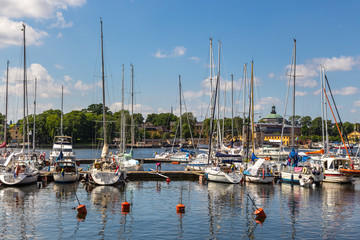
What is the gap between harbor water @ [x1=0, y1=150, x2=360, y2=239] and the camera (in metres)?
25.1

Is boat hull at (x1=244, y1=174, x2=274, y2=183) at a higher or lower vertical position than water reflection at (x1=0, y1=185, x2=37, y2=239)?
higher

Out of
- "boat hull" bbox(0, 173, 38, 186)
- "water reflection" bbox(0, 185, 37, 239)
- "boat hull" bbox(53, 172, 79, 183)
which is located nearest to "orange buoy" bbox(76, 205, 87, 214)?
"water reflection" bbox(0, 185, 37, 239)

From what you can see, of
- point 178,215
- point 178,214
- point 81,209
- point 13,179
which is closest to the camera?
point 81,209

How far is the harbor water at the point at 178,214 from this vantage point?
988 inches

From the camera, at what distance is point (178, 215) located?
30266 mm

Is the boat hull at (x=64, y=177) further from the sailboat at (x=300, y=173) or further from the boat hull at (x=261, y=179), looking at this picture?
the sailboat at (x=300, y=173)

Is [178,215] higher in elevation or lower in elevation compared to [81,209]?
lower

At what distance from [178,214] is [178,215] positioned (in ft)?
1.08

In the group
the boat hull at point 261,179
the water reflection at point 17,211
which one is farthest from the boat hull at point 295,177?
the water reflection at point 17,211

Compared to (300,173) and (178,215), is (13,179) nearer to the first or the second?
(178,215)

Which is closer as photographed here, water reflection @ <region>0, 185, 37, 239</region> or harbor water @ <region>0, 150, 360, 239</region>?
water reflection @ <region>0, 185, 37, 239</region>

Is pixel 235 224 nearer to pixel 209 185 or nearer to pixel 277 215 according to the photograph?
pixel 277 215

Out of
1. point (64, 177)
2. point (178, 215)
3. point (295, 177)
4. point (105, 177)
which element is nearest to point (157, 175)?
point (105, 177)

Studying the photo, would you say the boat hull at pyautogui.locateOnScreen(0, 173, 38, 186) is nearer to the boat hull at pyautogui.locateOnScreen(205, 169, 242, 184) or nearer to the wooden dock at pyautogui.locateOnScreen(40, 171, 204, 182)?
the wooden dock at pyautogui.locateOnScreen(40, 171, 204, 182)
